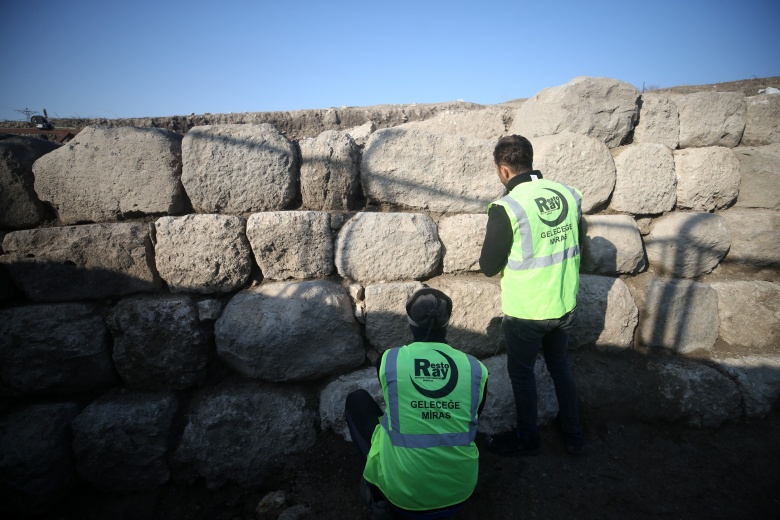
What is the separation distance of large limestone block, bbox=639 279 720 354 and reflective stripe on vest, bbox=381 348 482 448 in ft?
6.38

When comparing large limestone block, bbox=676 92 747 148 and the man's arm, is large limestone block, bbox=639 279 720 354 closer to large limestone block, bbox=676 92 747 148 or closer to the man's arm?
large limestone block, bbox=676 92 747 148

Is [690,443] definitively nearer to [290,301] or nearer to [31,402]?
[290,301]

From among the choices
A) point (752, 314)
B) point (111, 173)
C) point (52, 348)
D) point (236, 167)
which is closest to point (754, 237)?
point (752, 314)

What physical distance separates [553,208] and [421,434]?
1354 mm

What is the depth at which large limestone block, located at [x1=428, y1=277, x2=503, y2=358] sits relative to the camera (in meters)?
2.45

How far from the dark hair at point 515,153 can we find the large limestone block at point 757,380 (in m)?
2.26

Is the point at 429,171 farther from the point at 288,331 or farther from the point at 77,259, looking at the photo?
the point at 77,259

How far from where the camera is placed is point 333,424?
2.38 m

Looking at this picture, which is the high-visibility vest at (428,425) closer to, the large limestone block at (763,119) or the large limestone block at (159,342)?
the large limestone block at (159,342)

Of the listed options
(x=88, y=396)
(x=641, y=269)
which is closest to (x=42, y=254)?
(x=88, y=396)

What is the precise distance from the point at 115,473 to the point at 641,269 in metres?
4.03

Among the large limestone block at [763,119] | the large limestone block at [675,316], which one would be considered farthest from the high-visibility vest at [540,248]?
the large limestone block at [763,119]

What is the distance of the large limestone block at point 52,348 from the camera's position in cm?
228

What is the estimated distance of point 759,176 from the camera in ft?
9.32
